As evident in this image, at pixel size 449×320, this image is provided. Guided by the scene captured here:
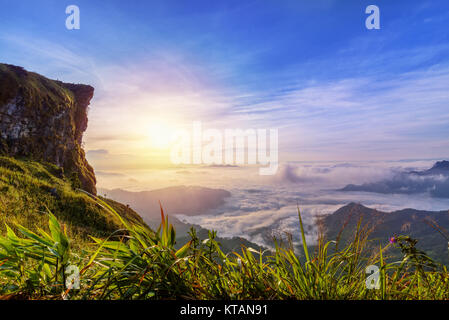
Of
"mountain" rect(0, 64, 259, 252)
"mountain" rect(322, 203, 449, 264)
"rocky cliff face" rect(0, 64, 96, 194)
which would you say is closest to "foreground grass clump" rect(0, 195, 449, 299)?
"mountain" rect(322, 203, 449, 264)

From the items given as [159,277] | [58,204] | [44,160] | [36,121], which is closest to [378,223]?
[159,277]

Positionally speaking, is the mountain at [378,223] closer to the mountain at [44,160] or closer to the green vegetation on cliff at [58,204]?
the mountain at [44,160]

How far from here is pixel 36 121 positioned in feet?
109

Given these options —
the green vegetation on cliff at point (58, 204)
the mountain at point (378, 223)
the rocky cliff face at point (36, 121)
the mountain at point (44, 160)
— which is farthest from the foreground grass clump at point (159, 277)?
the rocky cliff face at point (36, 121)

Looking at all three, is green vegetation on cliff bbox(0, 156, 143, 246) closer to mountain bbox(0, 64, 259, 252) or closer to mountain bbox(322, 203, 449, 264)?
mountain bbox(0, 64, 259, 252)

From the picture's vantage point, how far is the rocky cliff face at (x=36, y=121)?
28.5 meters

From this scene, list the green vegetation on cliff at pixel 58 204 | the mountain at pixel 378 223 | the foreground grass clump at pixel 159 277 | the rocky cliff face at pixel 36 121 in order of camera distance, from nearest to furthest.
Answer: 1. the foreground grass clump at pixel 159 277
2. the mountain at pixel 378 223
3. the green vegetation on cliff at pixel 58 204
4. the rocky cliff face at pixel 36 121

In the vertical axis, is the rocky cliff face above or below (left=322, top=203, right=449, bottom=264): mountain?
above

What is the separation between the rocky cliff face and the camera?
2853cm

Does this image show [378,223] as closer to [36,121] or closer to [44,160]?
[44,160]

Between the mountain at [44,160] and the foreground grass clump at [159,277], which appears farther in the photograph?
the mountain at [44,160]

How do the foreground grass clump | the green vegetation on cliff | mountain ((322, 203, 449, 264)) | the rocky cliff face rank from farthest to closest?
1. the rocky cliff face
2. the green vegetation on cliff
3. mountain ((322, 203, 449, 264))
4. the foreground grass clump

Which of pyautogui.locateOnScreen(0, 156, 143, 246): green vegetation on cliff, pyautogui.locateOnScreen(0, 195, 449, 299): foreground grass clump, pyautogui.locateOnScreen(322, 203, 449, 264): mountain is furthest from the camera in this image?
pyautogui.locateOnScreen(0, 156, 143, 246): green vegetation on cliff
